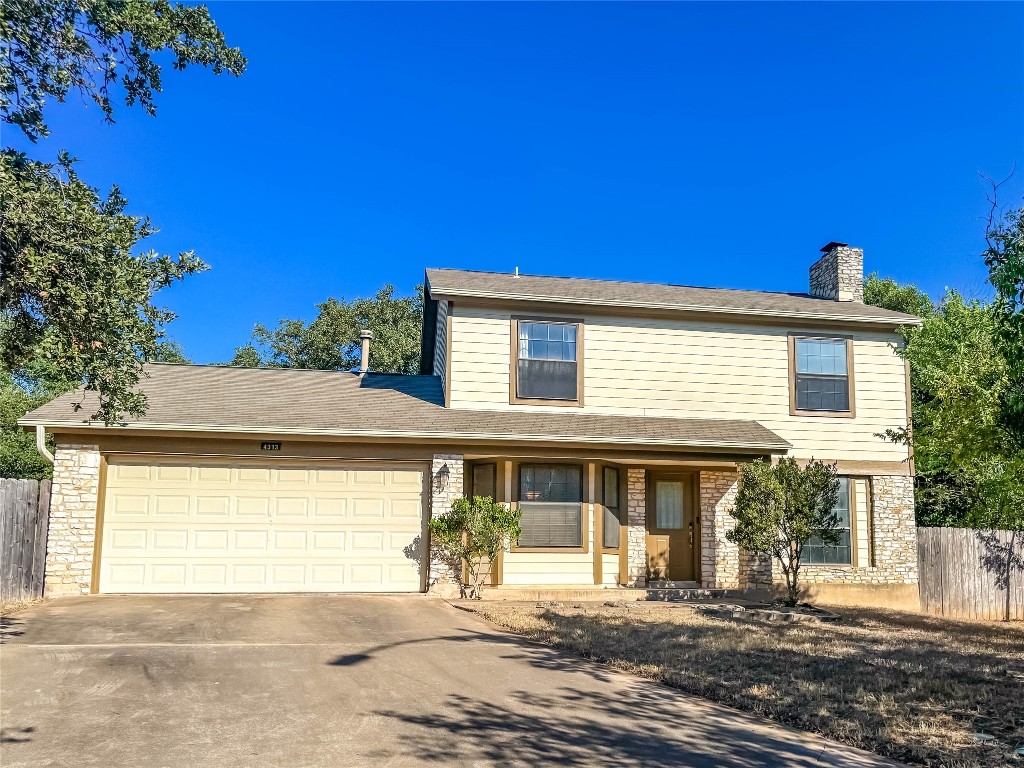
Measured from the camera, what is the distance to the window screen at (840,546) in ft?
49.2

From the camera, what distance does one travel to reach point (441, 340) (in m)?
15.8

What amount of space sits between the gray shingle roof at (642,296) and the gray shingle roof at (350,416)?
2120 mm

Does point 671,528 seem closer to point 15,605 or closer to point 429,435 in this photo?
point 429,435

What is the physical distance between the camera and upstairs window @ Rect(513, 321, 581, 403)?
47.7 ft

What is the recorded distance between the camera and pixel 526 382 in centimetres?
1456

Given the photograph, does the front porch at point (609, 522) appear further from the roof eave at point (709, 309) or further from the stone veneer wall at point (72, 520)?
the stone veneer wall at point (72, 520)

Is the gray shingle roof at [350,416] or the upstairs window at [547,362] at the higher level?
the upstairs window at [547,362]

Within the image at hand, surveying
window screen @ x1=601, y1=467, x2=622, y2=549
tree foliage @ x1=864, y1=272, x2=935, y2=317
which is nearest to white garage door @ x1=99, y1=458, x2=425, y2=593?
window screen @ x1=601, y1=467, x2=622, y2=549

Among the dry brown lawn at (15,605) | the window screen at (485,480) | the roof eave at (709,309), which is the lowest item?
the dry brown lawn at (15,605)

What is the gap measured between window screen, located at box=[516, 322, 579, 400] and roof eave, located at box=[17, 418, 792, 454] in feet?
4.98

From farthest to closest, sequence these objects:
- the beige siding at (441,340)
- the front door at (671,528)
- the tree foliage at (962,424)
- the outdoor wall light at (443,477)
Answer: the beige siding at (441,340) < the front door at (671,528) < the outdoor wall light at (443,477) < the tree foliage at (962,424)

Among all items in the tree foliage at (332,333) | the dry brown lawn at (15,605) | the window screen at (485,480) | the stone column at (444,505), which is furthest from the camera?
the tree foliage at (332,333)

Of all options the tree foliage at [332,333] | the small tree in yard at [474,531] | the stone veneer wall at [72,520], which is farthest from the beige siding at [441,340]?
the tree foliage at [332,333]

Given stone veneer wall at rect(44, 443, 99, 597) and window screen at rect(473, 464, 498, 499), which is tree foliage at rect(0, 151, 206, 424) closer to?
stone veneer wall at rect(44, 443, 99, 597)
